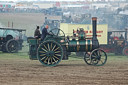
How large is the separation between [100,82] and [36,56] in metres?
3.97

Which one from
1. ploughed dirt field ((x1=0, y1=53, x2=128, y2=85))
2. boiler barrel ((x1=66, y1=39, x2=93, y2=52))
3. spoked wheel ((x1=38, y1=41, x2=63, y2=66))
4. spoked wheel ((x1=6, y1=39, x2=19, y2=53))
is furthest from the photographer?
spoked wheel ((x1=6, y1=39, x2=19, y2=53))

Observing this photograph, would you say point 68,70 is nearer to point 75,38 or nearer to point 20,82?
point 75,38

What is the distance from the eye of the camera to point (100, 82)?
9984 millimetres

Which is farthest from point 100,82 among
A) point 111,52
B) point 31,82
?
point 111,52

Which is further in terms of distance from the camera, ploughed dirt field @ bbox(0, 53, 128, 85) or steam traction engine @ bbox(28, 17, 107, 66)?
steam traction engine @ bbox(28, 17, 107, 66)

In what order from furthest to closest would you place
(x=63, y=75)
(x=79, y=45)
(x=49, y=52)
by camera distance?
(x=79, y=45), (x=49, y=52), (x=63, y=75)

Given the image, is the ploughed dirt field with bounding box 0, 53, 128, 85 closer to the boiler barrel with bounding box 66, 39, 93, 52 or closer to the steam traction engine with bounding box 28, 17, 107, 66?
the steam traction engine with bounding box 28, 17, 107, 66

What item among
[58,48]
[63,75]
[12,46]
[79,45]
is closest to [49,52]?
[58,48]

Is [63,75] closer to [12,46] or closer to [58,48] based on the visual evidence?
[58,48]

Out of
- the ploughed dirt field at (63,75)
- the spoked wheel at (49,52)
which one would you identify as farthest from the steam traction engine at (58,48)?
the ploughed dirt field at (63,75)

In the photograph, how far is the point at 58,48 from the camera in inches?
516

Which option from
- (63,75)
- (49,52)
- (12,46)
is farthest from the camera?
(12,46)

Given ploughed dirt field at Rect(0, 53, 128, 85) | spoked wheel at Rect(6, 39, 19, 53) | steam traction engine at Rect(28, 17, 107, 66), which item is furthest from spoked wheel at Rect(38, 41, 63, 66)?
spoked wheel at Rect(6, 39, 19, 53)

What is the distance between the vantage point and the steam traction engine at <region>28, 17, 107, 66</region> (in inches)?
515
